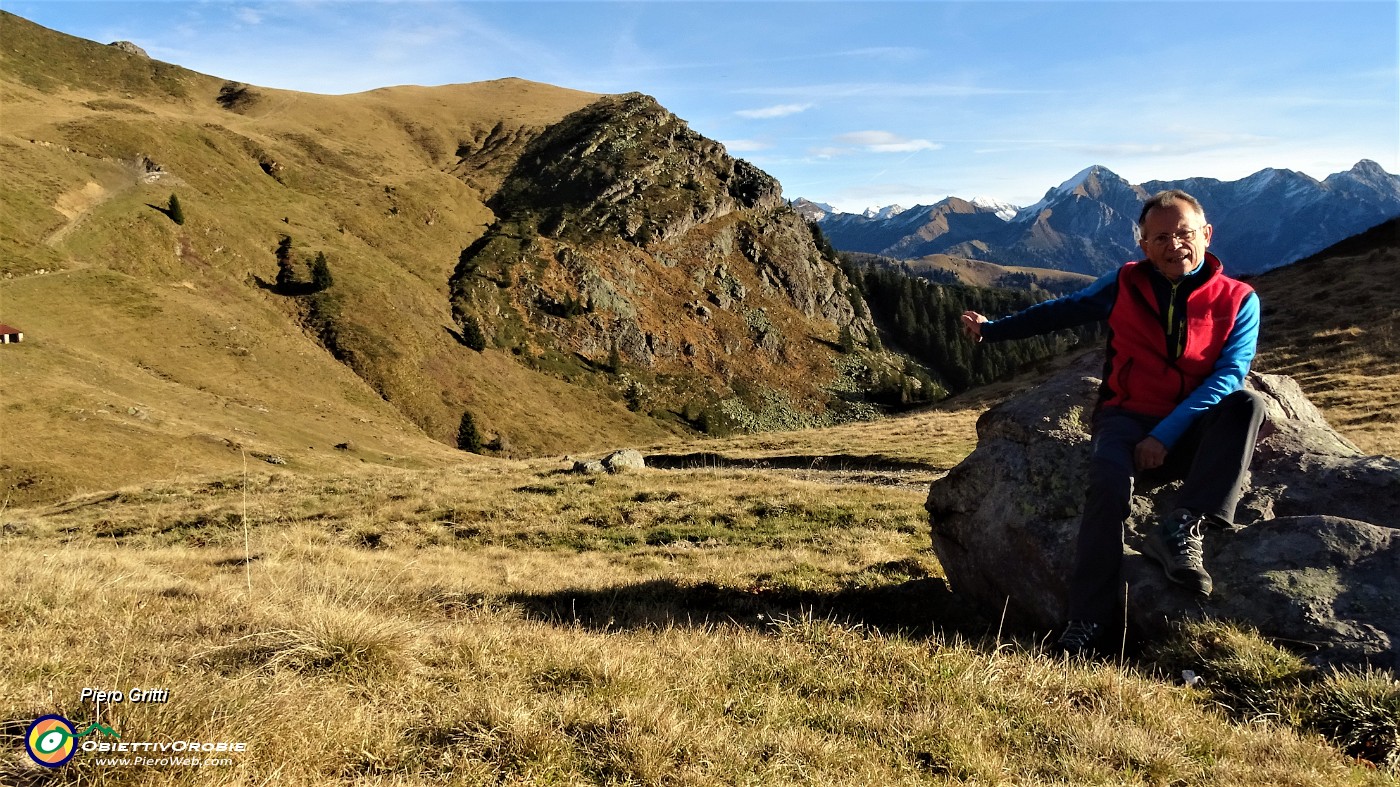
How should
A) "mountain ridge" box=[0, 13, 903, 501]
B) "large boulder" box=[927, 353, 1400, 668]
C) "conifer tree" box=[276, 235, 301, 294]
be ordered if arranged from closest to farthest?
"large boulder" box=[927, 353, 1400, 668]
"mountain ridge" box=[0, 13, 903, 501]
"conifer tree" box=[276, 235, 301, 294]

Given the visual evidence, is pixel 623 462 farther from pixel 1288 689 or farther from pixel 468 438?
pixel 468 438

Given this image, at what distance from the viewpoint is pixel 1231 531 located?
19.5 ft

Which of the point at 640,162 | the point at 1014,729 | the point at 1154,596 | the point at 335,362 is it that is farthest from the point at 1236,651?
the point at 640,162

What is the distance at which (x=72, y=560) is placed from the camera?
26.5 feet

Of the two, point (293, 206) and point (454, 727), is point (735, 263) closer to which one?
point (293, 206)

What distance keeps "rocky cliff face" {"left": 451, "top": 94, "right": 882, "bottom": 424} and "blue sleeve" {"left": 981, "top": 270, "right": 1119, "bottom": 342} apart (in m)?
83.3

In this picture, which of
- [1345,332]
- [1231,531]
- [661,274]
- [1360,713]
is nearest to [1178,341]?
[1231,531]

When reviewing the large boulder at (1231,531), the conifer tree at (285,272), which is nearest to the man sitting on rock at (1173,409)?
the large boulder at (1231,531)

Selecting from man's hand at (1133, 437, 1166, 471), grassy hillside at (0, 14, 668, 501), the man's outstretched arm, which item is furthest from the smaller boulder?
grassy hillside at (0, 14, 668, 501)

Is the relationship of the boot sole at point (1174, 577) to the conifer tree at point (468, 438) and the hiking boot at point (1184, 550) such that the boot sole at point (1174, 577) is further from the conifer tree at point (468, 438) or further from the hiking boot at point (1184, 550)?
the conifer tree at point (468, 438)

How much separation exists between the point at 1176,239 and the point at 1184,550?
259cm

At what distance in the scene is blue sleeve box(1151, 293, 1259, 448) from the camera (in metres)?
5.35

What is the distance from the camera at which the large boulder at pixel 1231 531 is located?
503cm

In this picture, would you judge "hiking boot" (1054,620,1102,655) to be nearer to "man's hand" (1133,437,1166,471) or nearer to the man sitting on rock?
the man sitting on rock
